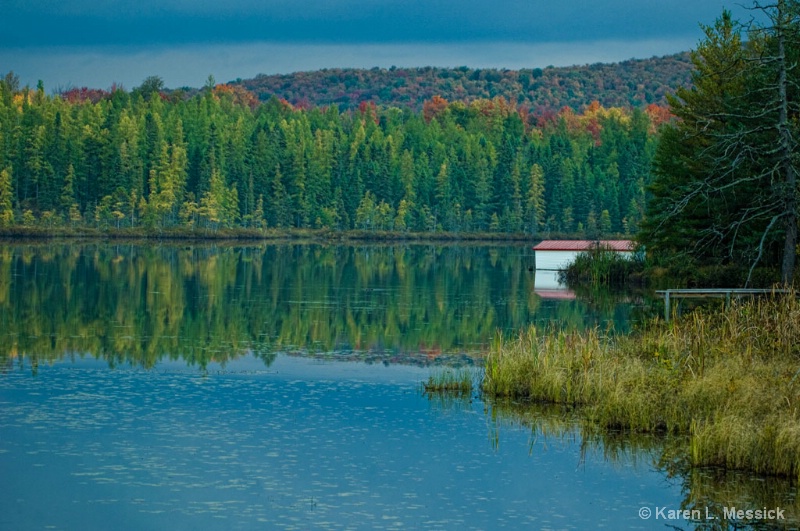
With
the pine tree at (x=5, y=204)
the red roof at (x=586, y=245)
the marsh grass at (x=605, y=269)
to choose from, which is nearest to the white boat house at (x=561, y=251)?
the red roof at (x=586, y=245)

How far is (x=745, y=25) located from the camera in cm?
A: 2688

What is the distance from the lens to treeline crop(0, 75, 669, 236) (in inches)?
4911

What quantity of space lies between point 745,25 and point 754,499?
15.4 metres

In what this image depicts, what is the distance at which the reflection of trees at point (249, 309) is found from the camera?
94.6 ft

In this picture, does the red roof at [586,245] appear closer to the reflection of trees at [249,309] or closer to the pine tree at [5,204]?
the reflection of trees at [249,309]

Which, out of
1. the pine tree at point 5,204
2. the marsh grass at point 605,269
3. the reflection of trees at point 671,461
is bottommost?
the reflection of trees at point 671,461

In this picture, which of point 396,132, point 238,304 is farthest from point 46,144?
point 238,304

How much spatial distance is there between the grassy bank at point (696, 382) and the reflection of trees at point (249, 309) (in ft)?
18.8

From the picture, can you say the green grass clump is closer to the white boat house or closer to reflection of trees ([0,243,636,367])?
reflection of trees ([0,243,636,367])

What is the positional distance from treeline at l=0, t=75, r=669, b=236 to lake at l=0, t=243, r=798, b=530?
293 ft

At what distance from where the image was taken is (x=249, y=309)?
126 feet

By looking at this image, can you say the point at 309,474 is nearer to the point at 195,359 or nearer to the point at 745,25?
the point at 195,359

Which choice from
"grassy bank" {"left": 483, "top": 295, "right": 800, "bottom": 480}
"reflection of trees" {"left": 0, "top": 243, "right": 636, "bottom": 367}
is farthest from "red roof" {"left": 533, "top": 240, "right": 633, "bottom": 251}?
"grassy bank" {"left": 483, "top": 295, "right": 800, "bottom": 480}

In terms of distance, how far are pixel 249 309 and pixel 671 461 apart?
77.1 ft
